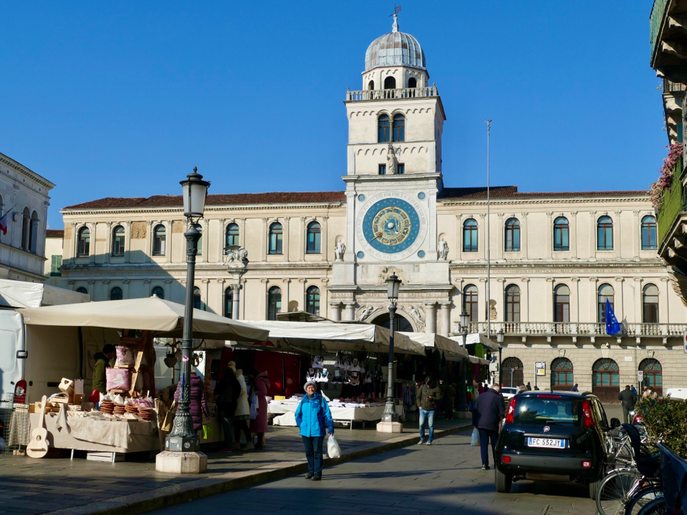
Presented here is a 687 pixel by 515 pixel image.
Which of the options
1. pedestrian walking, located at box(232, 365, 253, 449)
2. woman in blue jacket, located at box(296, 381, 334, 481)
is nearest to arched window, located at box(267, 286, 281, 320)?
pedestrian walking, located at box(232, 365, 253, 449)

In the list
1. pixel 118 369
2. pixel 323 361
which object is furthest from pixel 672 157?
pixel 323 361

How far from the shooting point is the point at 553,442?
37.8 ft

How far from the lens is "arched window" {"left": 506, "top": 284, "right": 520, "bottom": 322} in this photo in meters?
53.8

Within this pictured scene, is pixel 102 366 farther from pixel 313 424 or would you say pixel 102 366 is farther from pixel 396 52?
pixel 396 52

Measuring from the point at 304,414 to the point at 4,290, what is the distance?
6.97 meters

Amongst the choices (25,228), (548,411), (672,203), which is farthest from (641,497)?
(25,228)

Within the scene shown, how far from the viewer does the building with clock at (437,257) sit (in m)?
52.2

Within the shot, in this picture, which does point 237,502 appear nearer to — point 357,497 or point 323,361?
point 357,497

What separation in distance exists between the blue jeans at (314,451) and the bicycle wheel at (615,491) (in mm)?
4484

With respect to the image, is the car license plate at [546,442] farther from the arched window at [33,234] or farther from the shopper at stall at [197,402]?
the arched window at [33,234]

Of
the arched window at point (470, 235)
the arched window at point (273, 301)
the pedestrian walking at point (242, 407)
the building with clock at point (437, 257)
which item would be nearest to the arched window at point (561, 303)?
the building with clock at point (437, 257)

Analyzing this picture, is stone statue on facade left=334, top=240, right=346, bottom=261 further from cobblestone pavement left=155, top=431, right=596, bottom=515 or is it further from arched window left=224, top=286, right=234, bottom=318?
cobblestone pavement left=155, top=431, right=596, bottom=515

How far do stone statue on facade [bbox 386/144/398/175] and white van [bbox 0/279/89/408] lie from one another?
39726 mm

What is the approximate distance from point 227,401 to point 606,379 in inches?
1639
